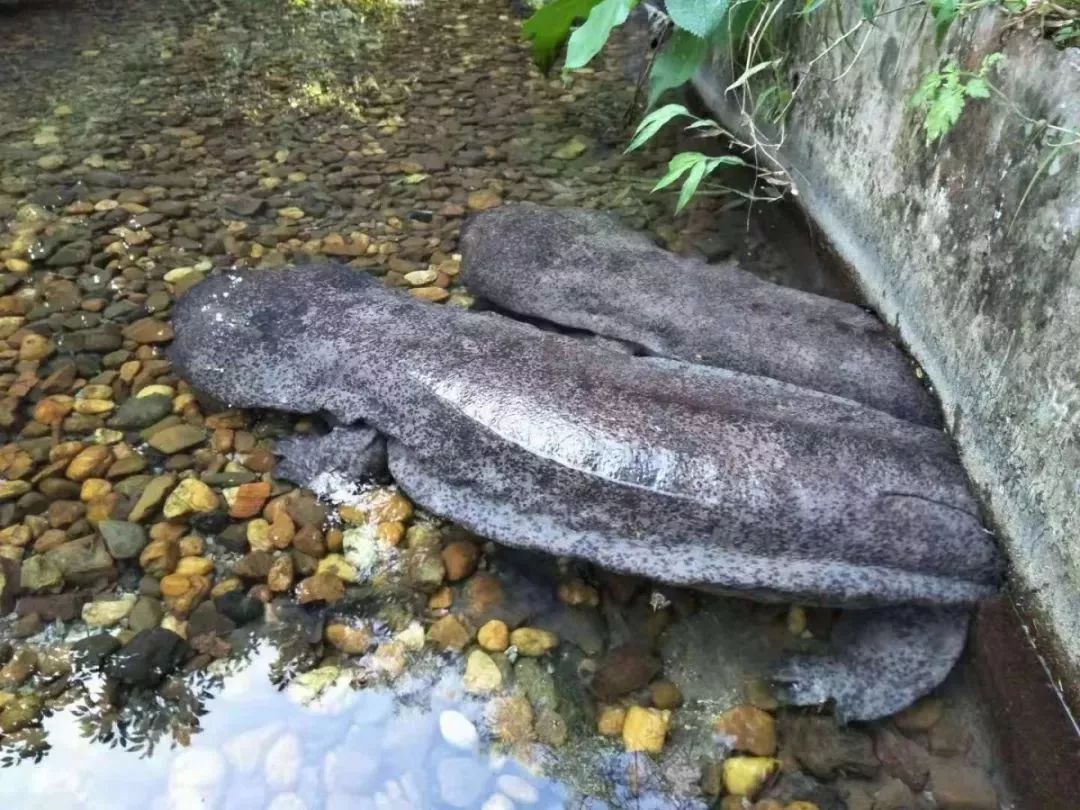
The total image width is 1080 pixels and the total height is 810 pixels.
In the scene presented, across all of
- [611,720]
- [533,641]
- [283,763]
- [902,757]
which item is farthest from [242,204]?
[902,757]

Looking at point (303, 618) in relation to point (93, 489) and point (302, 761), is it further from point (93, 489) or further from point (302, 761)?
point (93, 489)

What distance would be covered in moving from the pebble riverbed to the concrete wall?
46cm

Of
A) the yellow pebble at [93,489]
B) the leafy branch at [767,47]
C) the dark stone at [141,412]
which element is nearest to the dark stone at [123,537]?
the yellow pebble at [93,489]

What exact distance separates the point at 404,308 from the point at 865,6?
192 centimetres

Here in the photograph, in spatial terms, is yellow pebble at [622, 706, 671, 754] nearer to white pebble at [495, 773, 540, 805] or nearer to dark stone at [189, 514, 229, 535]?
white pebble at [495, 773, 540, 805]

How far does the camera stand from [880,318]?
3.33 m

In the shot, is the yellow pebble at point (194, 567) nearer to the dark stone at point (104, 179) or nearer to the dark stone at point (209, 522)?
the dark stone at point (209, 522)

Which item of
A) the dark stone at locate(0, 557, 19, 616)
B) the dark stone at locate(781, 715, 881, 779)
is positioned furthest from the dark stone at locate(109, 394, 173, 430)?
the dark stone at locate(781, 715, 881, 779)

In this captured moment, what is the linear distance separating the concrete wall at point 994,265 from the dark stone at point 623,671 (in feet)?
3.48

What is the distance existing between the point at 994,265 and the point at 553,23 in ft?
10.6

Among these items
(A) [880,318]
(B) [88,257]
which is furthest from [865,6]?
(B) [88,257]

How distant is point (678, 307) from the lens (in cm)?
342

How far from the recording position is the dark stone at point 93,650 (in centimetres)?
253

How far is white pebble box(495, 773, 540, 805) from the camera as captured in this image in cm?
225
